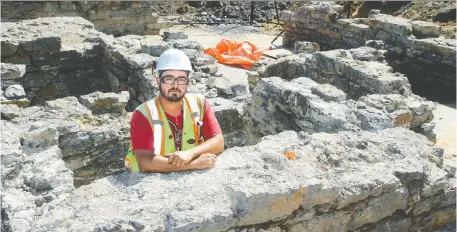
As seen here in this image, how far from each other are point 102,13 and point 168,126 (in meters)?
11.0

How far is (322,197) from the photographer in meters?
3.07

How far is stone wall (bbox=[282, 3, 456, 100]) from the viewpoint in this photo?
31.3ft

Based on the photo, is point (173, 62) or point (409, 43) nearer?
point (173, 62)

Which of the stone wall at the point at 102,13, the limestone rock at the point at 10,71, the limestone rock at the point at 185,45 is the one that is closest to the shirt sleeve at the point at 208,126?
the limestone rock at the point at 10,71

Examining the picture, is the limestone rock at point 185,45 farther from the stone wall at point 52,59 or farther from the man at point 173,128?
the man at point 173,128

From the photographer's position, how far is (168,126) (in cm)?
337

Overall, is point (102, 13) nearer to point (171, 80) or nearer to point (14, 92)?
point (14, 92)

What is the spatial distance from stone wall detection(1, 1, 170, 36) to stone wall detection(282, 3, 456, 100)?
207 inches

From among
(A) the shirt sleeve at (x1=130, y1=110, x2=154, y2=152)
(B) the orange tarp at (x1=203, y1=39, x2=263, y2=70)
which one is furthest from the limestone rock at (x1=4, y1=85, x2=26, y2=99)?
(B) the orange tarp at (x1=203, y1=39, x2=263, y2=70)

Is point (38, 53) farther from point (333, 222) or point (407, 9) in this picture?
point (407, 9)

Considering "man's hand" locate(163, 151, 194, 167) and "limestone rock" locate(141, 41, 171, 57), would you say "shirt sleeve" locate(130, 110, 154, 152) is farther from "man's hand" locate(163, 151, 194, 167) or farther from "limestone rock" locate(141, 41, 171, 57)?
"limestone rock" locate(141, 41, 171, 57)

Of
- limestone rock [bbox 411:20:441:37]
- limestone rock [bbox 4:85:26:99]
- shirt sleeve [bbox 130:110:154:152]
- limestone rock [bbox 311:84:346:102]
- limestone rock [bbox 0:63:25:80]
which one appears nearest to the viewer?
shirt sleeve [bbox 130:110:154:152]

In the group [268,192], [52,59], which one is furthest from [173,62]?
[52,59]

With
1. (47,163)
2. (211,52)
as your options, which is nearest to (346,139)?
(47,163)
